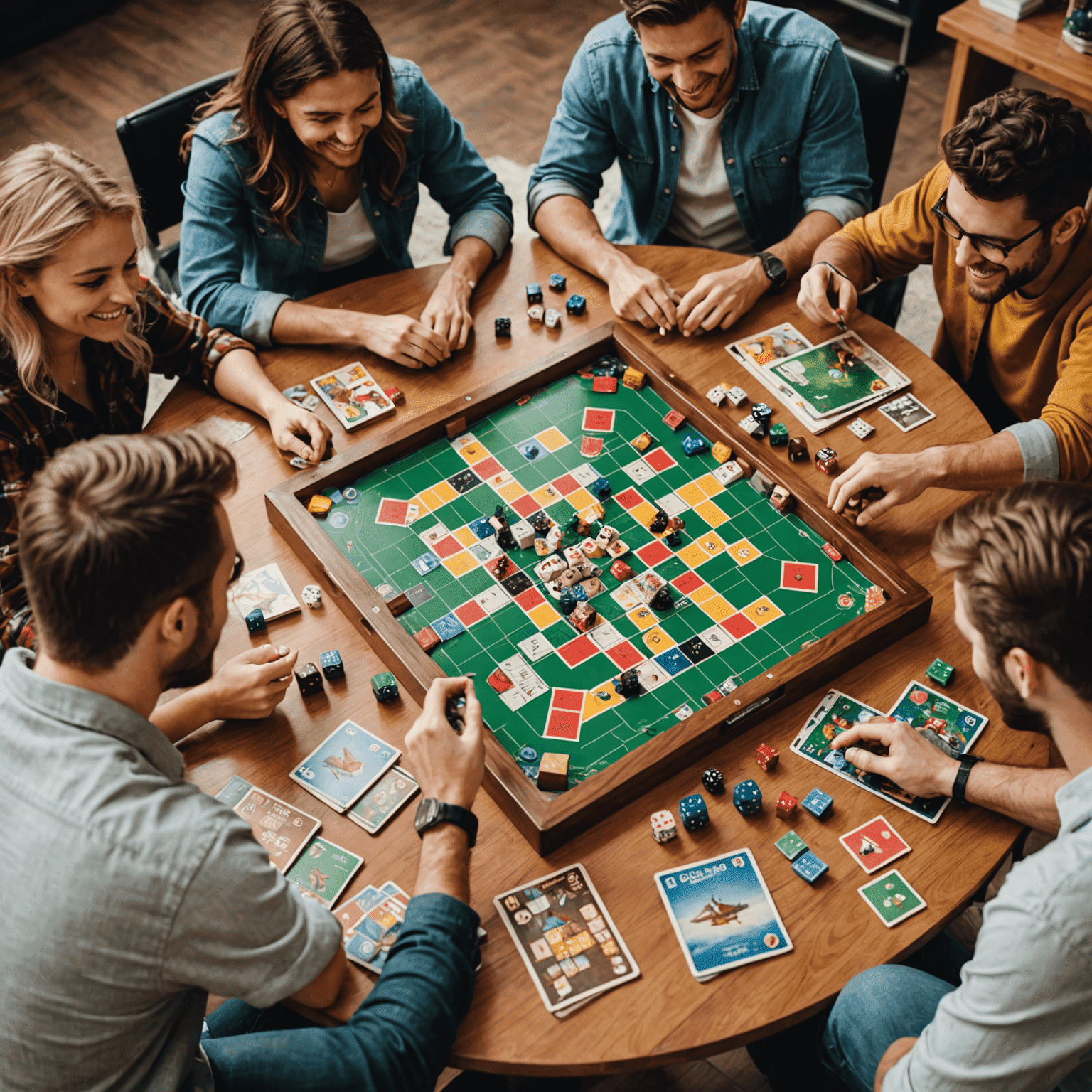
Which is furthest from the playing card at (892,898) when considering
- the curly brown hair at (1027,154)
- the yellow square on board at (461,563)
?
the curly brown hair at (1027,154)

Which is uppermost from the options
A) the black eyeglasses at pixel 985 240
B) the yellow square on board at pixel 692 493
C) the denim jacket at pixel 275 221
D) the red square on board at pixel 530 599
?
the black eyeglasses at pixel 985 240

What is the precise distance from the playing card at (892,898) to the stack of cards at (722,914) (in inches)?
6.3

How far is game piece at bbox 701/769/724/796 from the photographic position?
1818mm

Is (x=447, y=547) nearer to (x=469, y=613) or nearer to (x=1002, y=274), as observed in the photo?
(x=469, y=613)

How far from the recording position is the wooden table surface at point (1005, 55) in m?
3.78

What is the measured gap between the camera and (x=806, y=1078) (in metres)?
2.06

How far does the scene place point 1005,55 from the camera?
391cm

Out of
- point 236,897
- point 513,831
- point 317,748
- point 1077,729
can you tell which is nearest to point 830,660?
point 1077,729

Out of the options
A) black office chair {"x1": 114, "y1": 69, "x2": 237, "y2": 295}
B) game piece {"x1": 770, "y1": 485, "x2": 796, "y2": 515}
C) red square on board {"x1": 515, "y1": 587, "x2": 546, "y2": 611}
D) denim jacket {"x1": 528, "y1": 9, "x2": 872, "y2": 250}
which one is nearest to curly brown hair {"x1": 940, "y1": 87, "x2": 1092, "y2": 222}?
denim jacket {"x1": 528, "y1": 9, "x2": 872, "y2": 250}

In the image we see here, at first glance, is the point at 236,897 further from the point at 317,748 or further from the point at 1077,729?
the point at 1077,729

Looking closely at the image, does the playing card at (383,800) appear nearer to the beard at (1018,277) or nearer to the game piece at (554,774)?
the game piece at (554,774)

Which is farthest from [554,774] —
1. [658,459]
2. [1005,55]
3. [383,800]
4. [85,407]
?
[1005,55]

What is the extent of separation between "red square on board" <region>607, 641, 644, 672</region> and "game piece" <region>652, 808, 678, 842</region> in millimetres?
317

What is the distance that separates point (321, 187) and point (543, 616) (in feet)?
4.98
